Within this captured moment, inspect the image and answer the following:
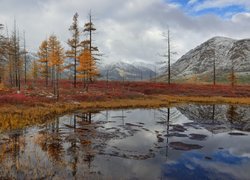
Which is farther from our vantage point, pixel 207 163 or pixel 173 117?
pixel 173 117

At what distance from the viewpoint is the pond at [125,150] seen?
11.4m

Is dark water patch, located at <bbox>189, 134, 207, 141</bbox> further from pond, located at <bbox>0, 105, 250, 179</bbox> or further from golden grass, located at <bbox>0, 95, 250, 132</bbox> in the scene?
golden grass, located at <bbox>0, 95, 250, 132</bbox>

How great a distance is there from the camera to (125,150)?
50.3 feet

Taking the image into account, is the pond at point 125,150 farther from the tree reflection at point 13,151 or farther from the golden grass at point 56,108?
the golden grass at point 56,108

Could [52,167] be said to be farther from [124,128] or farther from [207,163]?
[124,128]

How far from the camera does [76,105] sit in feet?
106

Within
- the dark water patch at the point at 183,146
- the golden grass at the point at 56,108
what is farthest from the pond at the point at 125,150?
the golden grass at the point at 56,108

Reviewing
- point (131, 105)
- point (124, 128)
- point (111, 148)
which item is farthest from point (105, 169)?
point (131, 105)

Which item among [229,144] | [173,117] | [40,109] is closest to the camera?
[229,144]

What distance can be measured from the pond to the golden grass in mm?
1508

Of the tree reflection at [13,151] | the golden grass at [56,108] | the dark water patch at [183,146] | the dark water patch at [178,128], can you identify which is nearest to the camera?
the tree reflection at [13,151]

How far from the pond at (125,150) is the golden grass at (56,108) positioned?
1508 mm

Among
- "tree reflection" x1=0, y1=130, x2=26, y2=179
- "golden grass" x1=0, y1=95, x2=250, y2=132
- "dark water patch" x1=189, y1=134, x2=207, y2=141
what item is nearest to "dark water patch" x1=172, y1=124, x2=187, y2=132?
"dark water patch" x1=189, y1=134, x2=207, y2=141

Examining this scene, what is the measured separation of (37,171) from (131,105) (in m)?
25.9
